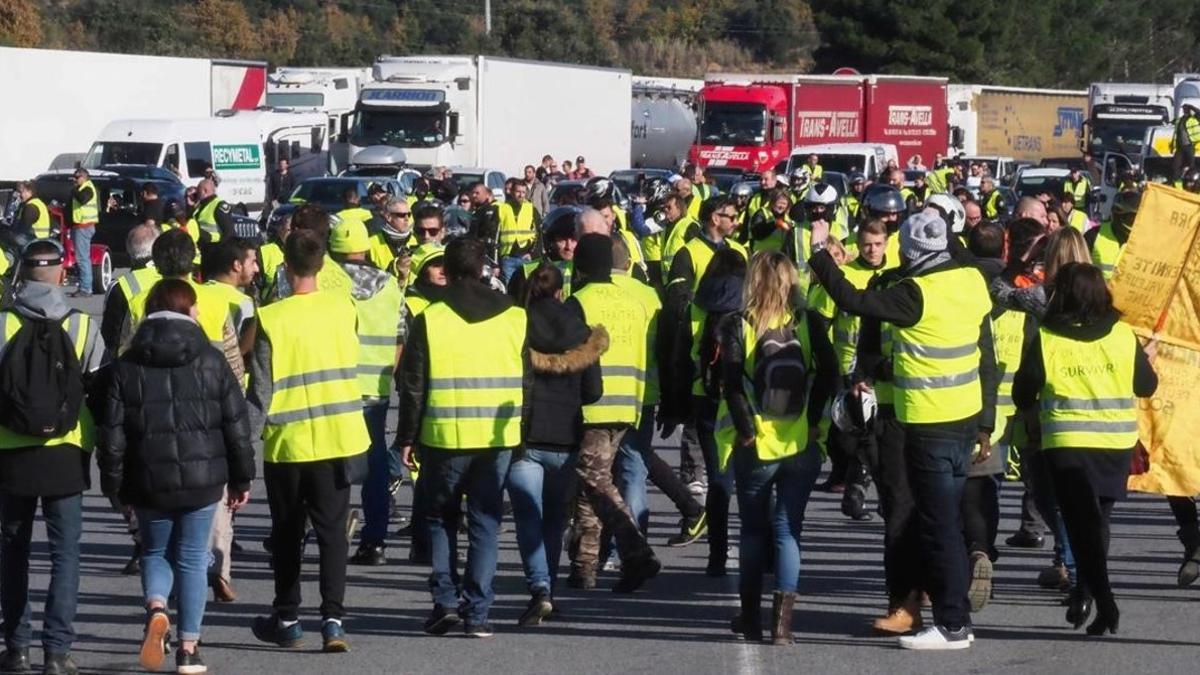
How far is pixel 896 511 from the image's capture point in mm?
9430

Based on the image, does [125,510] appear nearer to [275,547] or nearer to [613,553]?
[275,547]

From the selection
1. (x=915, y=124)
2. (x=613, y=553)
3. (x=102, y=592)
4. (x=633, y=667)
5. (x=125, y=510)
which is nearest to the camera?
(x=633, y=667)

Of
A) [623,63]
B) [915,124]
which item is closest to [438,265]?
[915,124]

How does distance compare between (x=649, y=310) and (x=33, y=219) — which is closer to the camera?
(x=649, y=310)

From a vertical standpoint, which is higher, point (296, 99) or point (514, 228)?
point (296, 99)

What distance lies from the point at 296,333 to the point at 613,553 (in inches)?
120

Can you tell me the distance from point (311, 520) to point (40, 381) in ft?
4.32

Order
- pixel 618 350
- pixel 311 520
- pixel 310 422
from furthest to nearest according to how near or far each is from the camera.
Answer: pixel 618 350, pixel 311 520, pixel 310 422

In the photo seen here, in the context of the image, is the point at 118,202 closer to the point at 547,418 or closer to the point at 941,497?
the point at 547,418

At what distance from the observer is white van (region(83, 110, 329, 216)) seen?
40469mm

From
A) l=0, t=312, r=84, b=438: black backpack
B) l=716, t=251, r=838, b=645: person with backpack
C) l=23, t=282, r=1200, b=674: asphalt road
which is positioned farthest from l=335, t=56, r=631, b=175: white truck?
l=0, t=312, r=84, b=438: black backpack

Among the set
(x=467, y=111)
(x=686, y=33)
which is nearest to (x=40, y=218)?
(x=467, y=111)

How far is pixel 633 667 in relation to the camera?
884cm

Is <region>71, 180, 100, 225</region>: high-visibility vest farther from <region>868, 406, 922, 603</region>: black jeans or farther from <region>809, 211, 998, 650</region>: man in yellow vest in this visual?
<region>809, 211, 998, 650</region>: man in yellow vest
